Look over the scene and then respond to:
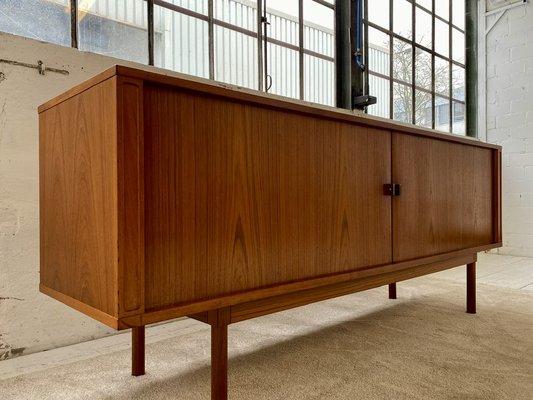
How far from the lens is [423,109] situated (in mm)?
3580

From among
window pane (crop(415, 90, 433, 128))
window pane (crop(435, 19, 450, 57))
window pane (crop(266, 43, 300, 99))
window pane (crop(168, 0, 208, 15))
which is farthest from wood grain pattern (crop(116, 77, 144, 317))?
window pane (crop(435, 19, 450, 57))

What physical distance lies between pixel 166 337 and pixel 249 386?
0.52 metres

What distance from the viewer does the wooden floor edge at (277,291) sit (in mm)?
726

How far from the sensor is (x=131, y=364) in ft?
3.99

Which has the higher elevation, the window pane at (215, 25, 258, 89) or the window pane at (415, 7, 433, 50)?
the window pane at (415, 7, 433, 50)

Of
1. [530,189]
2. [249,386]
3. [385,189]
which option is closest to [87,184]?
[249,386]

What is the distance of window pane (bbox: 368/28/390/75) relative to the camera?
120 inches

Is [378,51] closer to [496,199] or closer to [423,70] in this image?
[423,70]

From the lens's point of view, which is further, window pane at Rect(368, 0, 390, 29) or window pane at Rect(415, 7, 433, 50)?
window pane at Rect(415, 7, 433, 50)

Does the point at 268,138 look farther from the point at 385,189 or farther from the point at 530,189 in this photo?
the point at 530,189

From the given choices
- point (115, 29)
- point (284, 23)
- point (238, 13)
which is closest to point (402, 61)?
point (284, 23)

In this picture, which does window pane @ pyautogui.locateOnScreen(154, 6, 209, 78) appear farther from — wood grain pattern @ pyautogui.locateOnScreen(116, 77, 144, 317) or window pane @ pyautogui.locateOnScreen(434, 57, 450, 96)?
window pane @ pyautogui.locateOnScreen(434, 57, 450, 96)

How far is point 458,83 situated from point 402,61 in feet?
3.03

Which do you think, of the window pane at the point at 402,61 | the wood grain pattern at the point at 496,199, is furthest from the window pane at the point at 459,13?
the wood grain pattern at the point at 496,199
